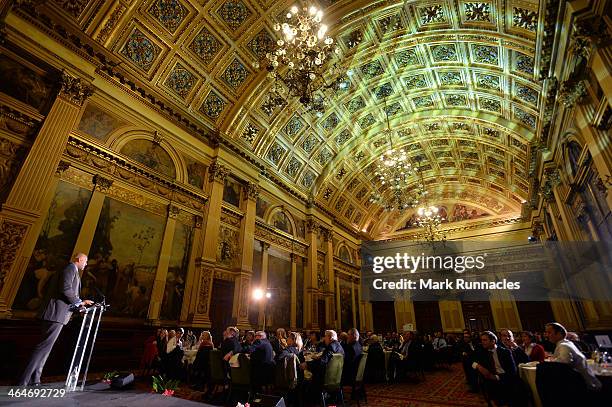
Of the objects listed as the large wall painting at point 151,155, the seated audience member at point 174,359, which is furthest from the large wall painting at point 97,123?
the seated audience member at point 174,359

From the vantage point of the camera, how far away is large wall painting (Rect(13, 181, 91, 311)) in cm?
581

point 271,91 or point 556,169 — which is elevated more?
point 271,91

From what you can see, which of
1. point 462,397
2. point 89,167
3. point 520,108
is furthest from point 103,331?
point 520,108

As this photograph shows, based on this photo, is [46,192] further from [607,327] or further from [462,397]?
[607,327]

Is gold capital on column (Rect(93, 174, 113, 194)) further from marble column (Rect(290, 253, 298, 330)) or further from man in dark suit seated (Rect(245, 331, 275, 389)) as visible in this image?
marble column (Rect(290, 253, 298, 330))

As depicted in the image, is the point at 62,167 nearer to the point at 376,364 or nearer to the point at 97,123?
the point at 97,123

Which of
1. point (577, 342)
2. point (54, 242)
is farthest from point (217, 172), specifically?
point (577, 342)

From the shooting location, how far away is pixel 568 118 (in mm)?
8375

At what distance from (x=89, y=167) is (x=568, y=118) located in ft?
42.6

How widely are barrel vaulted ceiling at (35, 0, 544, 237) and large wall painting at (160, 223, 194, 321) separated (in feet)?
13.8

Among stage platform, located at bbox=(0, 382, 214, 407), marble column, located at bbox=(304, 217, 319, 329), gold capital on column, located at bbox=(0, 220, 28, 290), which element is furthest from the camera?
marble column, located at bbox=(304, 217, 319, 329)

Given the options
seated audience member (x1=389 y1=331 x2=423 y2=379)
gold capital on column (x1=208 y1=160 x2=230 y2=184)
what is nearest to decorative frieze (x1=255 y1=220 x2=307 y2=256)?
gold capital on column (x1=208 y1=160 x2=230 y2=184)

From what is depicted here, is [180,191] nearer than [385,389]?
No

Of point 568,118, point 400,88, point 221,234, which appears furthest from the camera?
point 400,88
